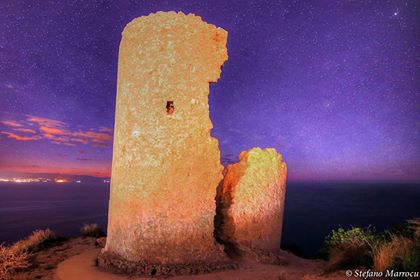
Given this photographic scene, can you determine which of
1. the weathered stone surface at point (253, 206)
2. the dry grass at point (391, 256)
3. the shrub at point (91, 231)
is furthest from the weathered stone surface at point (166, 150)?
the shrub at point (91, 231)

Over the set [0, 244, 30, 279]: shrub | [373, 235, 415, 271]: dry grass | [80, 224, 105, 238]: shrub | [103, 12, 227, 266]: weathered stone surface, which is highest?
[103, 12, 227, 266]: weathered stone surface

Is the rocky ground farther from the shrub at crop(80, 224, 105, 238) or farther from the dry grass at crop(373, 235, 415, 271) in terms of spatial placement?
the shrub at crop(80, 224, 105, 238)

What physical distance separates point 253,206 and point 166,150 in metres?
2.97

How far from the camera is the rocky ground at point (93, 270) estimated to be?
24.1ft

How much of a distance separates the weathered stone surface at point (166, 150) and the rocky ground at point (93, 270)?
22.8 inches

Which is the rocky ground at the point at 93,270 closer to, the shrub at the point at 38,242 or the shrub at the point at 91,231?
the shrub at the point at 38,242

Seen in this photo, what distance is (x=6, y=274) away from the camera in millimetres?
7469

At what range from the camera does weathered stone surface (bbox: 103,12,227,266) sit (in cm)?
784

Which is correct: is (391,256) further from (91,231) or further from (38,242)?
(91,231)

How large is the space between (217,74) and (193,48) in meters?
0.84

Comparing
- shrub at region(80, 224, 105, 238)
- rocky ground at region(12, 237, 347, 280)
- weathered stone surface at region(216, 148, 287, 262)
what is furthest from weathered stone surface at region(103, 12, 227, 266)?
shrub at region(80, 224, 105, 238)

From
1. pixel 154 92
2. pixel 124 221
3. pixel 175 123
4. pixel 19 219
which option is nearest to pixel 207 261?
pixel 124 221

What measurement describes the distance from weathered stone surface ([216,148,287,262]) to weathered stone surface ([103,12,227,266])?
3.61 ft

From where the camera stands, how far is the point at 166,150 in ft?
26.1
